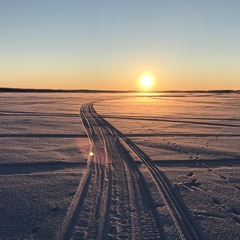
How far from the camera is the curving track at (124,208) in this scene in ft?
11.7

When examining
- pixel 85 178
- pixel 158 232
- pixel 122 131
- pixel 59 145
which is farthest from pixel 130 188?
pixel 122 131

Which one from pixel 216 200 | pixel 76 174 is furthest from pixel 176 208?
pixel 76 174

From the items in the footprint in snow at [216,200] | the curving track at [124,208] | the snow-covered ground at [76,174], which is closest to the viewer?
the curving track at [124,208]

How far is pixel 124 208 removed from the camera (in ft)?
13.8

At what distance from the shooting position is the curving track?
3.57 m

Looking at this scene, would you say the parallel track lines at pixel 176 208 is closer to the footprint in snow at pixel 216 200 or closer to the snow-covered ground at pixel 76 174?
the snow-covered ground at pixel 76 174

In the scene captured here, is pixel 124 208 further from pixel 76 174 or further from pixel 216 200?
pixel 76 174

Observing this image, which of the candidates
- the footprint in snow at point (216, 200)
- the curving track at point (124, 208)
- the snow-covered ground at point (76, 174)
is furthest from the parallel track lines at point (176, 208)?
the footprint in snow at point (216, 200)

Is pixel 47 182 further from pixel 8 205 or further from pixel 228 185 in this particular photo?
pixel 228 185

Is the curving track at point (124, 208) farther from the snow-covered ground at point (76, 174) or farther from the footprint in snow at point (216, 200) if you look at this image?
the footprint in snow at point (216, 200)

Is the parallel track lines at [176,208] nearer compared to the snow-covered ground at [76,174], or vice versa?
the parallel track lines at [176,208]

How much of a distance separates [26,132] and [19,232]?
7360 millimetres

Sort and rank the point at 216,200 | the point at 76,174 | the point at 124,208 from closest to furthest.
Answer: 1. the point at 124,208
2. the point at 216,200
3. the point at 76,174

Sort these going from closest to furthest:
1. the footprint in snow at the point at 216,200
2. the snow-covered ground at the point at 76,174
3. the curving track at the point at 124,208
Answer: the curving track at the point at 124,208 < the snow-covered ground at the point at 76,174 < the footprint in snow at the point at 216,200
